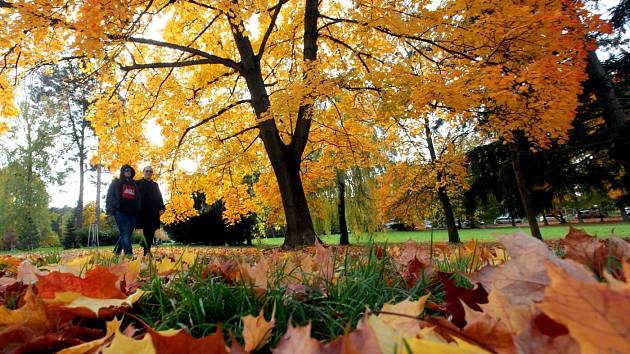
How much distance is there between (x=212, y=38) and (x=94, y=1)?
5398 mm

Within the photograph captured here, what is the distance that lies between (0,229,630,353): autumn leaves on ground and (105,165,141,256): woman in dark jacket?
427 centimetres

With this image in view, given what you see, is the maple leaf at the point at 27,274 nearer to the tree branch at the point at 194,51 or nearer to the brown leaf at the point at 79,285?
the brown leaf at the point at 79,285

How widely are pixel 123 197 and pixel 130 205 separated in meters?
0.16

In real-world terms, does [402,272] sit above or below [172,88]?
below

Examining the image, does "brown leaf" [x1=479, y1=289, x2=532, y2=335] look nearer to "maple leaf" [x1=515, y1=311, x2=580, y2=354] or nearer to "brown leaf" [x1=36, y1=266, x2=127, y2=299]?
"maple leaf" [x1=515, y1=311, x2=580, y2=354]

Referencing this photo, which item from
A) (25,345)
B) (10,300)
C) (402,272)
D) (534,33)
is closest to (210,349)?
(25,345)

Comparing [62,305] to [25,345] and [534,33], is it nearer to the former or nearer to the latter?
[25,345]

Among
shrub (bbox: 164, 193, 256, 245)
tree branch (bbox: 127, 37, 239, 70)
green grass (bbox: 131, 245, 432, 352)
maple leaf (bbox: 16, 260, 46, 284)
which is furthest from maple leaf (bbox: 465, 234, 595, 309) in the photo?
shrub (bbox: 164, 193, 256, 245)

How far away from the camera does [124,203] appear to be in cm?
555

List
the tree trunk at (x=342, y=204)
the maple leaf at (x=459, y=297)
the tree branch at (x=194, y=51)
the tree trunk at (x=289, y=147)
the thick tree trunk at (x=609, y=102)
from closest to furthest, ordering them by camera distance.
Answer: the maple leaf at (x=459, y=297) → the tree branch at (x=194, y=51) → the tree trunk at (x=289, y=147) → the thick tree trunk at (x=609, y=102) → the tree trunk at (x=342, y=204)

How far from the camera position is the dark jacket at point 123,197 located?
17.8ft

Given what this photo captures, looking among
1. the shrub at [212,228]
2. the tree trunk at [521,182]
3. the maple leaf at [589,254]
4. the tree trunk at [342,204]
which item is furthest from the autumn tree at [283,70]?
the shrub at [212,228]

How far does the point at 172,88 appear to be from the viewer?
358 inches

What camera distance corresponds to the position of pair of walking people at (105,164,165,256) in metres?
5.45
